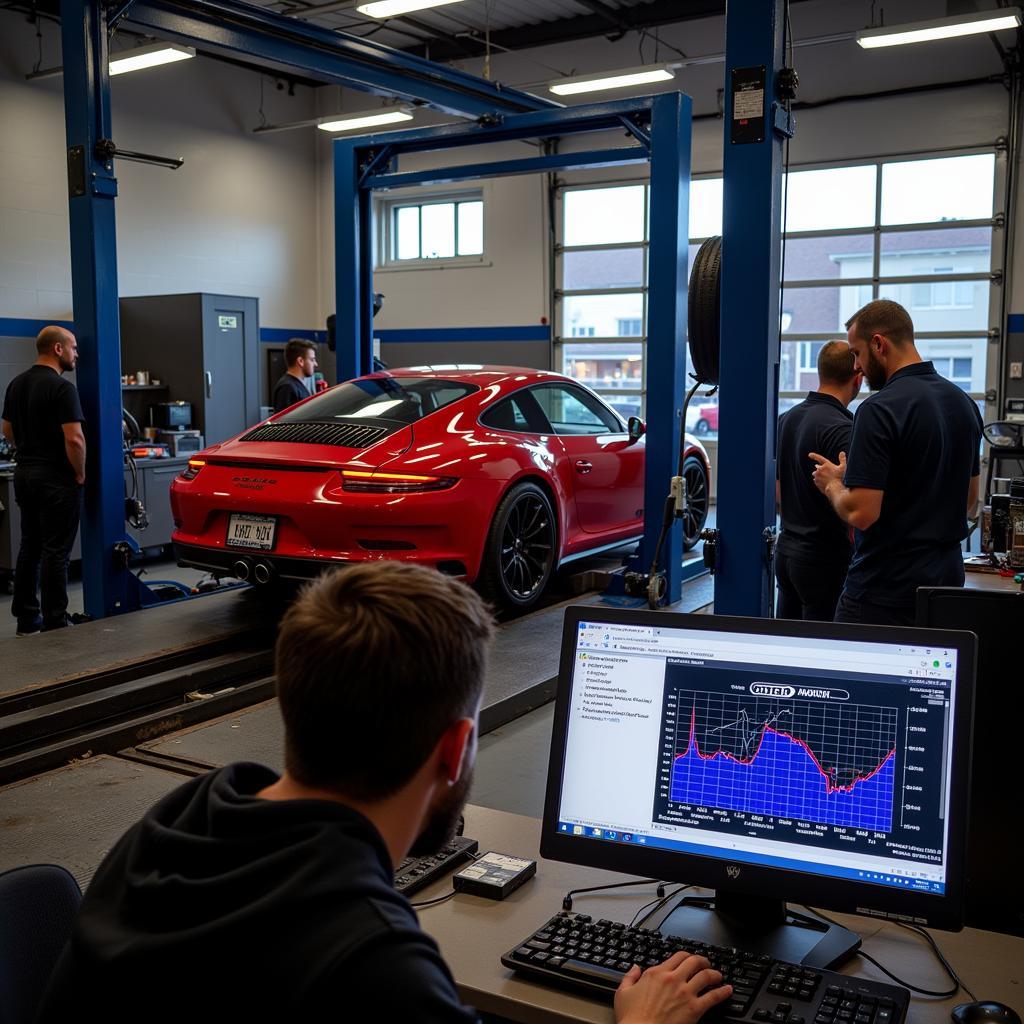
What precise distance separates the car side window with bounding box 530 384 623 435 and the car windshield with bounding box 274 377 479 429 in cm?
59

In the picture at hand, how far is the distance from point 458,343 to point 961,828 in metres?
13.4

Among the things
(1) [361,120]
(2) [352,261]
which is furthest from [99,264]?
(1) [361,120]

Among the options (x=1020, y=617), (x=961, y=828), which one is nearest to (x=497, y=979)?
(x=961, y=828)

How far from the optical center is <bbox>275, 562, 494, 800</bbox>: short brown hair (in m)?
1.15

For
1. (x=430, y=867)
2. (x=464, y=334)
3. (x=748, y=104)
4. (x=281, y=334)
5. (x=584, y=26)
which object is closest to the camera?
(x=430, y=867)

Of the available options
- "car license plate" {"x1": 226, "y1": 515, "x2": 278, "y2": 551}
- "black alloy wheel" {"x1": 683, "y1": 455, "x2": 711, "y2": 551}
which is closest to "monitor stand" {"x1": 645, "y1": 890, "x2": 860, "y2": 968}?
"car license plate" {"x1": 226, "y1": 515, "x2": 278, "y2": 551}

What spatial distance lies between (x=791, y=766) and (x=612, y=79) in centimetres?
973

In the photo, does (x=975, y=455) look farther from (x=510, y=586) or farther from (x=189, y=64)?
(x=189, y=64)

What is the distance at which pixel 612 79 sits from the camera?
10281 millimetres

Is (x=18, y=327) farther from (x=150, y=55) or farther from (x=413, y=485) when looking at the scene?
(x=413, y=485)

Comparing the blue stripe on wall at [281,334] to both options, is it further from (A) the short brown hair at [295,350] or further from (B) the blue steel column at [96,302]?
(B) the blue steel column at [96,302]

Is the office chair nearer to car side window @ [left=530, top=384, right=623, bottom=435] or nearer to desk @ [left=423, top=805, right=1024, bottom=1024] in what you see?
desk @ [left=423, top=805, right=1024, bottom=1024]

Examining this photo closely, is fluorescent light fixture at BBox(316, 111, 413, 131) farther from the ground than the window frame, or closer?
farther from the ground

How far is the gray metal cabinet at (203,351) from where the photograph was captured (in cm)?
1088
